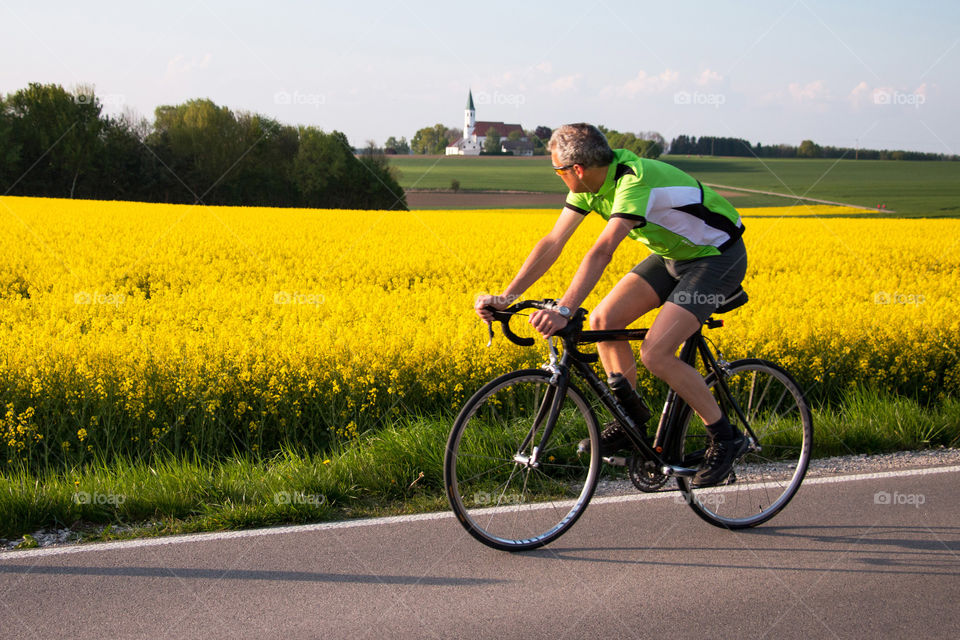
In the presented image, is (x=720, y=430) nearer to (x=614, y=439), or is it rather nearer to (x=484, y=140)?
(x=614, y=439)

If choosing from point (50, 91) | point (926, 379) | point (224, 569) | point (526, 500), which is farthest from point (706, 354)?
point (50, 91)

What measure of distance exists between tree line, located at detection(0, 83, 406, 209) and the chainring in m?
51.1

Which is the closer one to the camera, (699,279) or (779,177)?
(699,279)

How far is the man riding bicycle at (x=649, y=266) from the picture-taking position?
3453 mm

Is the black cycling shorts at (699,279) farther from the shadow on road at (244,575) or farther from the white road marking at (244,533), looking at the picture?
the shadow on road at (244,575)

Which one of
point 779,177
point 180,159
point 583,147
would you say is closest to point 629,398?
point 583,147

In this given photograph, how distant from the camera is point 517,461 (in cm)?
377

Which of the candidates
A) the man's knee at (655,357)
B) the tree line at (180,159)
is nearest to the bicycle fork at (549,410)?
the man's knee at (655,357)

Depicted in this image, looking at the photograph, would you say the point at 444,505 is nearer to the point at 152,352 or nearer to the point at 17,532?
the point at 17,532

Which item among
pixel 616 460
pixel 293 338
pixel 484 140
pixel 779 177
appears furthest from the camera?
pixel 484 140

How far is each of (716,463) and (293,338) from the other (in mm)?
3768

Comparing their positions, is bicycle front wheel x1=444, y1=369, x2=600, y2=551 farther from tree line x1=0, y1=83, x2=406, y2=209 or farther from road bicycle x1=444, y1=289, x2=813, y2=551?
tree line x1=0, y1=83, x2=406, y2=209

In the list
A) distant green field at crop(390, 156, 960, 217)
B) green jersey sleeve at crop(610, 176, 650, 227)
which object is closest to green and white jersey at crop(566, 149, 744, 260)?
green jersey sleeve at crop(610, 176, 650, 227)

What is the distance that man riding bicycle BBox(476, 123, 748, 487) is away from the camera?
11.3 ft
